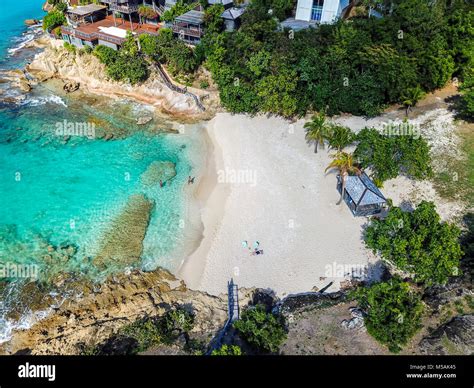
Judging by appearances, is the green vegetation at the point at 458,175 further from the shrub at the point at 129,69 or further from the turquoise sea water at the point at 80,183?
the shrub at the point at 129,69

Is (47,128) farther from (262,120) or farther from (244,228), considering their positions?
(244,228)

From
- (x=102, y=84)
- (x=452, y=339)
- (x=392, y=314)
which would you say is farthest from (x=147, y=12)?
(x=452, y=339)

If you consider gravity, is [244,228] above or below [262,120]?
below

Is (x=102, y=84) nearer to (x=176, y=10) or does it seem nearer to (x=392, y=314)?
(x=176, y=10)

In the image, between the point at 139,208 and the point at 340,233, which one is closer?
the point at 340,233

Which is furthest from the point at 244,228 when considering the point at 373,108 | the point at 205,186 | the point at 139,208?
the point at 373,108

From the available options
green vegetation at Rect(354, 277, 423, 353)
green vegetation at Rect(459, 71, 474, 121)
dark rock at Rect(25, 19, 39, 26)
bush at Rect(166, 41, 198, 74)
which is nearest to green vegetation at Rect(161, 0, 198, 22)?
bush at Rect(166, 41, 198, 74)
